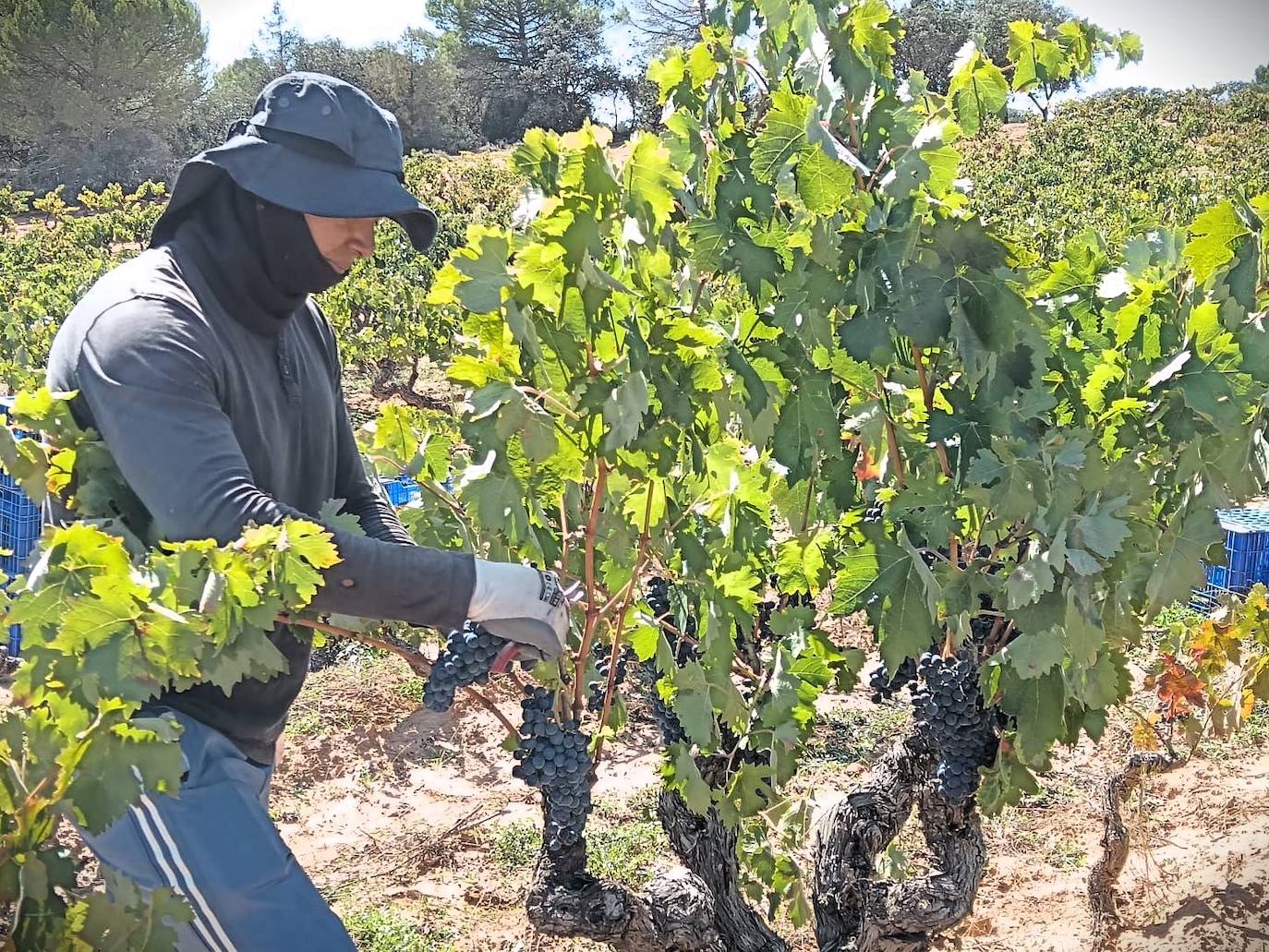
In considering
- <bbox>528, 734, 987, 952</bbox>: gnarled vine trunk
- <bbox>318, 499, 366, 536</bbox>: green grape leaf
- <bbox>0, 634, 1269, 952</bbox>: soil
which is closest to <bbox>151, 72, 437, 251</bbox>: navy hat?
<bbox>318, 499, 366, 536</bbox>: green grape leaf

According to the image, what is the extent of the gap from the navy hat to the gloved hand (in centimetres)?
61

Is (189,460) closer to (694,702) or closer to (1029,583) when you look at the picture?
(694,702)

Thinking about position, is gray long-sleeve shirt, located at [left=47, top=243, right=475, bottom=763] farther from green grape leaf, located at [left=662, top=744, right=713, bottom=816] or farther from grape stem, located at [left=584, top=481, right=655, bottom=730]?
green grape leaf, located at [left=662, top=744, right=713, bottom=816]

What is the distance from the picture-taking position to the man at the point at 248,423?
5.35 feet

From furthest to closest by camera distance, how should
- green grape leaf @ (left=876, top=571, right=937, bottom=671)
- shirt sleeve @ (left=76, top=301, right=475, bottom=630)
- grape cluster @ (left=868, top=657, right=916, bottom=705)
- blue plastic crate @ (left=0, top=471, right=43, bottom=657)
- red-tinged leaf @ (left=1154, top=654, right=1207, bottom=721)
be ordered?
1. blue plastic crate @ (left=0, top=471, right=43, bottom=657)
2. red-tinged leaf @ (left=1154, top=654, right=1207, bottom=721)
3. grape cluster @ (left=868, top=657, right=916, bottom=705)
4. green grape leaf @ (left=876, top=571, right=937, bottom=671)
5. shirt sleeve @ (left=76, top=301, right=475, bottom=630)

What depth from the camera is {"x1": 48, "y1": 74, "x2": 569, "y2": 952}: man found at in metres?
1.63

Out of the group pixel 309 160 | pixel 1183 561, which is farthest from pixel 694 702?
pixel 309 160

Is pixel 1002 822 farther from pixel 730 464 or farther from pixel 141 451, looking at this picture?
pixel 141 451

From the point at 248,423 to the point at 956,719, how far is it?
1.50 metres

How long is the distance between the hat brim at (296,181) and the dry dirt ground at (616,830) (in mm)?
2154

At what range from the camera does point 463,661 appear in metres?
1.94

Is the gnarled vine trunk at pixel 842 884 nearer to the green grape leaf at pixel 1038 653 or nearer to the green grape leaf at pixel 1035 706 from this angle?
the green grape leaf at pixel 1035 706

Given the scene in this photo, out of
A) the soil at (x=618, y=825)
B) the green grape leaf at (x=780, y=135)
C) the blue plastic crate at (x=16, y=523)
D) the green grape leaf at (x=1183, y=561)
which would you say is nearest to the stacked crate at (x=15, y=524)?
the blue plastic crate at (x=16, y=523)

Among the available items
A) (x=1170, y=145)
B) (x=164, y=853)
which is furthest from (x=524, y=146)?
(x=1170, y=145)
